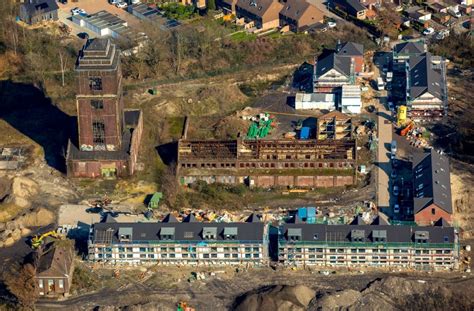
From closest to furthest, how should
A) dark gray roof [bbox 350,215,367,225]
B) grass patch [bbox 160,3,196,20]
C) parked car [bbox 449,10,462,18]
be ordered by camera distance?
dark gray roof [bbox 350,215,367,225] → parked car [bbox 449,10,462,18] → grass patch [bbox 160,3,196,20]

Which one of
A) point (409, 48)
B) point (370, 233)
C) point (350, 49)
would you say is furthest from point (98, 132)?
point (409, 48)

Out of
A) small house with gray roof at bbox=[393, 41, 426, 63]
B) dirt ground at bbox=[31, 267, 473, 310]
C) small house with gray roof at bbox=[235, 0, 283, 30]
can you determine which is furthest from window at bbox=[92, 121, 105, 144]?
small house with gray roof at bbox=[393, 41, 426, 63]

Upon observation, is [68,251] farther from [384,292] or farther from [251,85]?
[251,85]

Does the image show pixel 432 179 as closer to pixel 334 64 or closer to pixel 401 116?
pixel 401 116

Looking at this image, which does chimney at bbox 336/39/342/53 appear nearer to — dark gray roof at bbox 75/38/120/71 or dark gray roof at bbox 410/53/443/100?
dark gray roof at bbox 410/53/443/100

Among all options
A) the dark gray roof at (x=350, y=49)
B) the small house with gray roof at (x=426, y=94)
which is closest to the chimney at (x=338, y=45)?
the dark gray roof at (x=350, y=49)

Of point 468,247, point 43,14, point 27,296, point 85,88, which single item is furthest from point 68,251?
point 43,14
